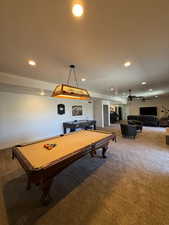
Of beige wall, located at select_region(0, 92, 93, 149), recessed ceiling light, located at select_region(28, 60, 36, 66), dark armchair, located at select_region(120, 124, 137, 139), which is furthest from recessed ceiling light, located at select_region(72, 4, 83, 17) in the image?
dark armchair, located at select_region(120, 124, 137, 139)

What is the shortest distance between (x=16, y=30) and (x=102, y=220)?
3.15 meters

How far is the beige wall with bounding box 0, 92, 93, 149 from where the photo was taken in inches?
185

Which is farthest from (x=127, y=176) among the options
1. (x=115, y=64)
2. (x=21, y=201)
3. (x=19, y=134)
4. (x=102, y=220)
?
(x=19, y=134)

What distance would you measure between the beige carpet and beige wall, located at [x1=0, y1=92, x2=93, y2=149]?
2112mm

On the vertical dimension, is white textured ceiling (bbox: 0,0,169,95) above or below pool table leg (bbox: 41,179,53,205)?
above

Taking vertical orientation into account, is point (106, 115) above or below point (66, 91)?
below

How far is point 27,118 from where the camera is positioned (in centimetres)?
538

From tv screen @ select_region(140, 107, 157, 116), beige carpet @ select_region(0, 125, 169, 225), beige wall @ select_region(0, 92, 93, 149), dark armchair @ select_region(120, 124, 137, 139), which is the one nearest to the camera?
beige carpet @ select_region(0, 125, 169, 225)

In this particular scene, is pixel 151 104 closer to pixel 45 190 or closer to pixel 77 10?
pixel 77 10

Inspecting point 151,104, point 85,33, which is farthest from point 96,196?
point 151,104

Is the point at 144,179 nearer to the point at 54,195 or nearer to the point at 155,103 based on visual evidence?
the point at 54,195

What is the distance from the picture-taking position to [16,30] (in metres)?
1.66

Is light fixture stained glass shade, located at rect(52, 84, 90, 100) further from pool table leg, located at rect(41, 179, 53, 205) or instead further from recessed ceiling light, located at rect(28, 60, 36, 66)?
pool table leg, located at rect(41, 179, 53, 205)

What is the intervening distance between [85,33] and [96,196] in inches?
113
